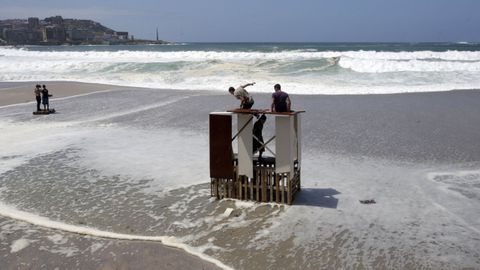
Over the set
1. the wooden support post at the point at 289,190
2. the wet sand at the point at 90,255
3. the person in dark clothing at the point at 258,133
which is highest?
the person in dark clothing at the point at 258,133

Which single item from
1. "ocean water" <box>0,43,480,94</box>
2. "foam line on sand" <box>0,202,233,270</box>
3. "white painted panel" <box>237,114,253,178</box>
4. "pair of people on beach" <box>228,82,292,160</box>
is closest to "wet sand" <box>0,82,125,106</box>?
"ocean water" <box>0,43,480,94</box>

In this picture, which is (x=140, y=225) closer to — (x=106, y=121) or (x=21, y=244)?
(x=21, y=244)

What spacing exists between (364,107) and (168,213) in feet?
41.1

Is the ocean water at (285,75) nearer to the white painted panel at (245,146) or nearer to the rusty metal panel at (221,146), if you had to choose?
the white painted panel at (245,146)

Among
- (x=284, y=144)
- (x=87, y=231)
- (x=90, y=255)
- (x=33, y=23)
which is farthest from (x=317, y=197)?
(x=33, y=23)

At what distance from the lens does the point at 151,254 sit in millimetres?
5984

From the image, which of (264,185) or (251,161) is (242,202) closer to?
(264,185)

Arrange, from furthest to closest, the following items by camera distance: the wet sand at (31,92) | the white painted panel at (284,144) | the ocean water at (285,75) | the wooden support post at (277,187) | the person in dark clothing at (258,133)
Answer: the ocean water at (285,75)
the wet sand at (31,92)
the person in dark clothing at (258,133)
the wooden support post at (277,187)
the white painted panel at (284,144)

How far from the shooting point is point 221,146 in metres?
7.77

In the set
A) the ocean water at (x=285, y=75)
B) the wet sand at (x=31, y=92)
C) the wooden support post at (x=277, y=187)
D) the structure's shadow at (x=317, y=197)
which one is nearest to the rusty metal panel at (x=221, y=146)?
the wooden support post at (x=277, y=187)

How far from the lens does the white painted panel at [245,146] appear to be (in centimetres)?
767

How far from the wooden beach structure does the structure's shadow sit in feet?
0.67

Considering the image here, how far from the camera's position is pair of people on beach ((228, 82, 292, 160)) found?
780 cm

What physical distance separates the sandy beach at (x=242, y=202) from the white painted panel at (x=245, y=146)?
588 millimetres
